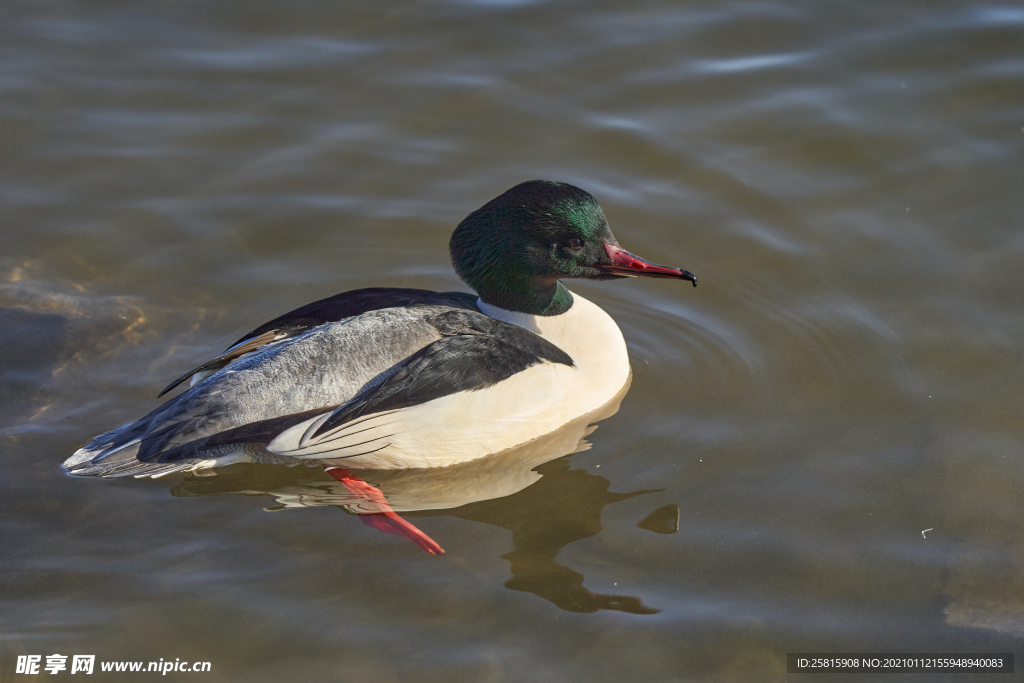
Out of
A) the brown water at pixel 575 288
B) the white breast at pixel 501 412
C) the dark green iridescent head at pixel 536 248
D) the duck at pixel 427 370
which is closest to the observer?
the brown water at pixel 575 288

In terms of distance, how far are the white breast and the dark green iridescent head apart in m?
0.17

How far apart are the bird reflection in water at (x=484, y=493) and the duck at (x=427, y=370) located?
0.31 ft

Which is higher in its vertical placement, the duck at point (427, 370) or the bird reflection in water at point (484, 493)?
the duck at point (427, 370)

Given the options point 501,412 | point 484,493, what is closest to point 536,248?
point 501,412

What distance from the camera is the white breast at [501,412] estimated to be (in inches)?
188

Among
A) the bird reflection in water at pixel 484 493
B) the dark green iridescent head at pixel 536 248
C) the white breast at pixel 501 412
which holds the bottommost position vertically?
the bird reflection in water at pixel 484 493

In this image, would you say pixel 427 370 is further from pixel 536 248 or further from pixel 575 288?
pixel 575 288

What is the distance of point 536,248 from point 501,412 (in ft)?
3.03

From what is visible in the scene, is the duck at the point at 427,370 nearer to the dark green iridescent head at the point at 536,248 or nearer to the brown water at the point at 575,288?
the dark green iridescent head at the point at 536,248

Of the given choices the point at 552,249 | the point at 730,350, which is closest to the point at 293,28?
the point at 552,249

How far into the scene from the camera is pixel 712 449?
5.21 m

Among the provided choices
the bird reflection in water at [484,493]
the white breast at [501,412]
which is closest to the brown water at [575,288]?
the bird reflection in water at [484,493]

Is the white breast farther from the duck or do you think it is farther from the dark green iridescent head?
the dark green iridescent head

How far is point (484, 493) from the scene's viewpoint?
197 inches
